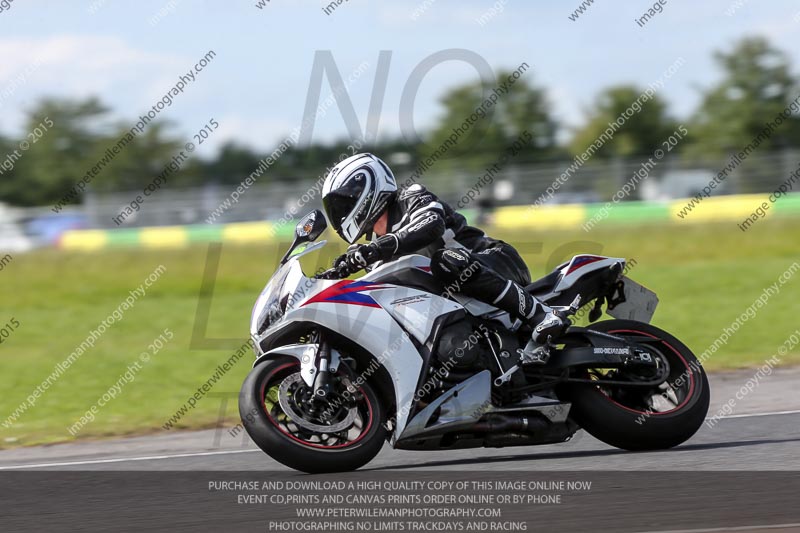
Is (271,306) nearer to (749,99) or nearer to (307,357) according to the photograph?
Answer: (307,357)

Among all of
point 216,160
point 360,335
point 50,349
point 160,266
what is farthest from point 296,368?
point 216,160

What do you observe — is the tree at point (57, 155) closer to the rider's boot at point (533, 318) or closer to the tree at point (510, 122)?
the tree at point (510, 122)

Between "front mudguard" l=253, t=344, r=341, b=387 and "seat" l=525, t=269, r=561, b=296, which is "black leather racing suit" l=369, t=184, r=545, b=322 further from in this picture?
"front mudguard" l=253, t=344, r=341, b=387

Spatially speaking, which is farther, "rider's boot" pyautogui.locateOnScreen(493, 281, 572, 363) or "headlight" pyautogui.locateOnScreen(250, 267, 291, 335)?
"rider's boot" pyautogui.locateOnScreen(493, 281, 572, 363)

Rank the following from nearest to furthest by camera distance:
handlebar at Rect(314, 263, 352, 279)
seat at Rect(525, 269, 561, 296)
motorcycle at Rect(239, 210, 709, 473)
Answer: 1. motorcycle at Rect(239, 210, 709, 473)
2. handlebar at Rect(314, 263, 352, 279)
3. seat at Rect(525, 269, 561, 296)

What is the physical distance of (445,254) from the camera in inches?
243

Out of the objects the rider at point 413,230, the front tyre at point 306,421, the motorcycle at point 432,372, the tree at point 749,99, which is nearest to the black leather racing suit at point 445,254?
the rider at point 413,230

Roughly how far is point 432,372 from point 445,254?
67 cm

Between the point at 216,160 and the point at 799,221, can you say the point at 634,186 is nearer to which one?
the point at 799,221

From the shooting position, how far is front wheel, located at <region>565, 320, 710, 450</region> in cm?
625

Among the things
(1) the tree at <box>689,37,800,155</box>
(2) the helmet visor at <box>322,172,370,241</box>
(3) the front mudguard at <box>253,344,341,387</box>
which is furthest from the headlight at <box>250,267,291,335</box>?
(1) the tree at <box>689,37,800,155</box>

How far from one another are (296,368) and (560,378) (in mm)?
1526

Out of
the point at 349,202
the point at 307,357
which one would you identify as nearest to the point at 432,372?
the point at 307,357

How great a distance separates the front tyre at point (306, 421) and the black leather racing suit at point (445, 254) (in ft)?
2.58
